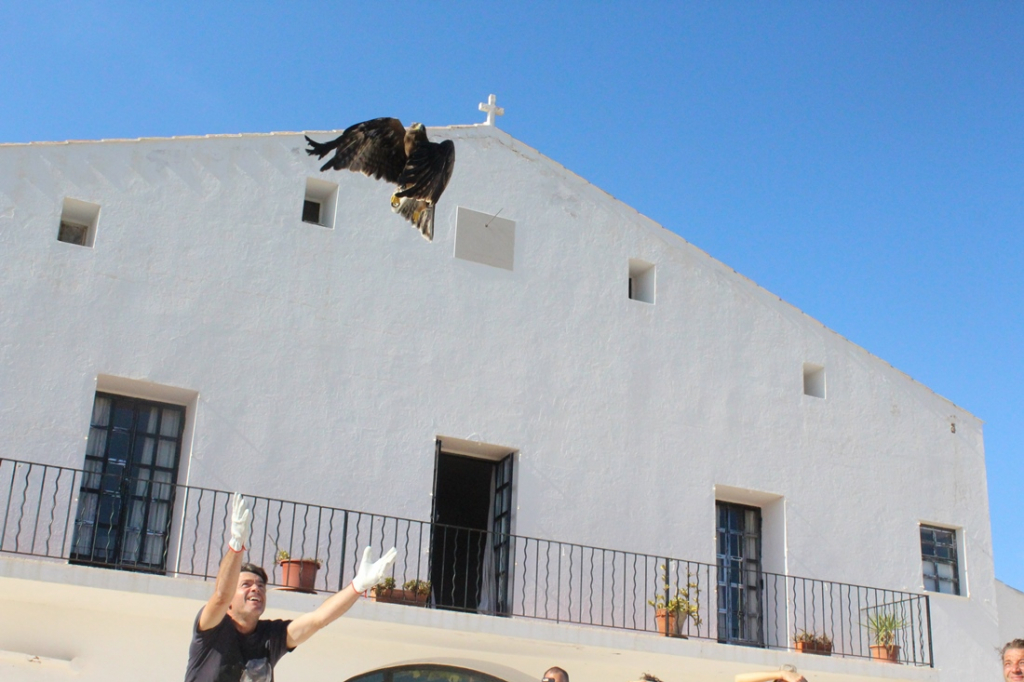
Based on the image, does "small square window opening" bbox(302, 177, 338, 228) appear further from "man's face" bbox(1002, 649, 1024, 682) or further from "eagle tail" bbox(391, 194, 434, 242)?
"man's face" bbox(1002, 649, 1024, 682)

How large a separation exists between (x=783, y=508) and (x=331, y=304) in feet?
18.0

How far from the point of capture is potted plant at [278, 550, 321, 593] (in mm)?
10500

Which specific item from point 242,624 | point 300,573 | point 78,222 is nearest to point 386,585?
point 300,573

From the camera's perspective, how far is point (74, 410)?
35.0 ft

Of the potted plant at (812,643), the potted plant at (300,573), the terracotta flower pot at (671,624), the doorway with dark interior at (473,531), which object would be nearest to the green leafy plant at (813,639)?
the potted plant at (812,643)

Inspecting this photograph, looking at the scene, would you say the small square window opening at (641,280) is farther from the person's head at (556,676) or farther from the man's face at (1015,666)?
the man's face at (1015,666)

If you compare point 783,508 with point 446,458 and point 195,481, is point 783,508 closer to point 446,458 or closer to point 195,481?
point 446,458

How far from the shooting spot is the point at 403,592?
11000mm

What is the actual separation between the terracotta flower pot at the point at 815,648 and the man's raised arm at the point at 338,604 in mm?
8707

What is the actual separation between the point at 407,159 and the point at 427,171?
0.26m

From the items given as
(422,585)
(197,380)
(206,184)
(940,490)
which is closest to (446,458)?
(422,585)

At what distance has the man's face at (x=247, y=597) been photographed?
5070 millimetres

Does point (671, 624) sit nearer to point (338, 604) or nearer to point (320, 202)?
point (320, 202)

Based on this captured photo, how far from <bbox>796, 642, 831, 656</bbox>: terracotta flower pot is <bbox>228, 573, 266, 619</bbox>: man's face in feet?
29.3
